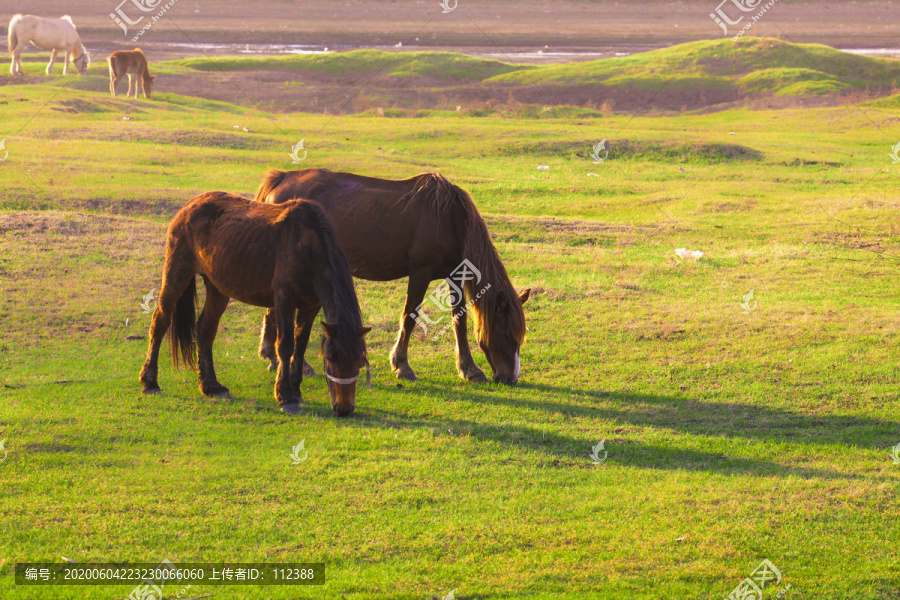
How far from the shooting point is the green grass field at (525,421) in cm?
643

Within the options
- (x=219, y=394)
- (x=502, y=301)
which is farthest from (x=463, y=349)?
(x=219, y=394)

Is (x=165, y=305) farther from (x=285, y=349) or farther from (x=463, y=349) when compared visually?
Result: (x=463, y=349)

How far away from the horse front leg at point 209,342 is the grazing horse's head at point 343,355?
5.93 ft

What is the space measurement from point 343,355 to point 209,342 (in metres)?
2.28

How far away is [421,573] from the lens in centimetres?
619

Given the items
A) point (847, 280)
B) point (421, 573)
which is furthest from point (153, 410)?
point (847, 280)

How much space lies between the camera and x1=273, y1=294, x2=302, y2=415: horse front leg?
9.04 meters

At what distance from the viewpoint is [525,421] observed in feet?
30.6

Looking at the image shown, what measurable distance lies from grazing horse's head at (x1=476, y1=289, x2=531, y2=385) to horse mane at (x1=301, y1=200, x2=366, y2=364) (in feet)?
7.22

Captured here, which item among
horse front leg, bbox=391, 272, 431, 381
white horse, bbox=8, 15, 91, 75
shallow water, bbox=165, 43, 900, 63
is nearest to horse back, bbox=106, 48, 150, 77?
white horse, bbox=8, 15, 91, 75

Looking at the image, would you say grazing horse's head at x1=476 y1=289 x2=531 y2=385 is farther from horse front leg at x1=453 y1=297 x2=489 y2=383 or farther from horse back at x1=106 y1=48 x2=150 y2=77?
horse back at x1=106 y1=48 x2=150 y2=77

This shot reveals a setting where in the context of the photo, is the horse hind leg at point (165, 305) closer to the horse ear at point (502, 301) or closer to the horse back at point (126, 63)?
the horse ear at point (502, 301)

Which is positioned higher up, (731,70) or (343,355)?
(731,70)

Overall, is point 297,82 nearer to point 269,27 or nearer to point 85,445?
point 269,27
